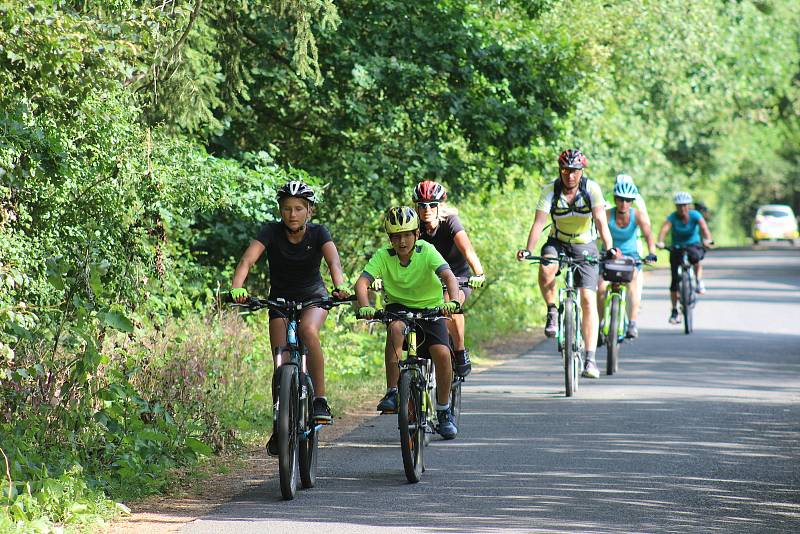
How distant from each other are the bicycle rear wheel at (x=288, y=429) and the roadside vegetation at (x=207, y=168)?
963mm

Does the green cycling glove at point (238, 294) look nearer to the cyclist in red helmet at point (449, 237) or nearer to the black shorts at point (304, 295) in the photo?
the black shorts at point (304, 295)

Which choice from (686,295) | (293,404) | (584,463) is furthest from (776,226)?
(293,404)

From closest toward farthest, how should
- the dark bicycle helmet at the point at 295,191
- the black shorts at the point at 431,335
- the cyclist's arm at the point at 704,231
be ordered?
the dark bicycle helmet at the point at 295,191 < the black shorts at the point at 431,335 < the cyclist's arm at the point at 704,231

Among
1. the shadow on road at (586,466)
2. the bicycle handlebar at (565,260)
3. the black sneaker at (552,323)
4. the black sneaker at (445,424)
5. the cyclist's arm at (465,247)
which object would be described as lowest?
the shadow on road at (586,466)

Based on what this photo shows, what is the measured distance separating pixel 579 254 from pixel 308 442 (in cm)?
550

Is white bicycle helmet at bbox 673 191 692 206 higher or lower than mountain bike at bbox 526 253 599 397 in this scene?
higher

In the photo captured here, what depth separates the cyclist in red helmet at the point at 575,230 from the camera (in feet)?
43.0

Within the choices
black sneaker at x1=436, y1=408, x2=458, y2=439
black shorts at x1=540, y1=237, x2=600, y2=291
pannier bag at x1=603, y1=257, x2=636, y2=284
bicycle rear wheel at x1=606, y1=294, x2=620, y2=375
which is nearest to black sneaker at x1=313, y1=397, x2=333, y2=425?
black sneaker at x1=436, y1=408, x2=458, y2=439

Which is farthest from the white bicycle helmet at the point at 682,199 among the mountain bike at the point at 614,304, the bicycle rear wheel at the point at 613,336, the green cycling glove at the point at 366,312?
the green cycling glove at the point at 366,312

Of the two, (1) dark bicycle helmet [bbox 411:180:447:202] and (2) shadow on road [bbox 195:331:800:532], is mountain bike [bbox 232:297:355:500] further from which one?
(1) dark bicycle helmet [bbox 411:180:447:202]

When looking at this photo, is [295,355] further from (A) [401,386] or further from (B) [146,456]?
(B) [146,456]

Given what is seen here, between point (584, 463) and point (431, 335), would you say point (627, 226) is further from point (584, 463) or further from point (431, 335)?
point (584, 463)

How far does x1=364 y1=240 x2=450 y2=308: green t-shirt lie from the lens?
9.48 meters

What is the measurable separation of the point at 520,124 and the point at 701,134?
35.0 m
